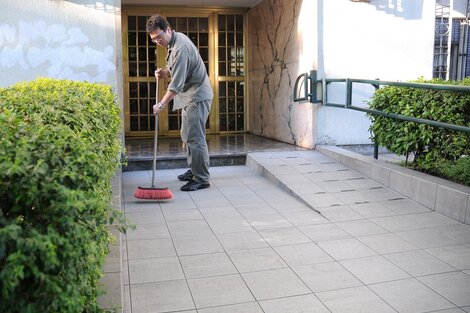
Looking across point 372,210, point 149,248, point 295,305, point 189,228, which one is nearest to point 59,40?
point 189,228

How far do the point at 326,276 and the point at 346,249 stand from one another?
23.4 inches

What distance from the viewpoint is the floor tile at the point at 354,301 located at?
9.75ft

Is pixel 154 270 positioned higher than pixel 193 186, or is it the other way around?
pixel 193 186

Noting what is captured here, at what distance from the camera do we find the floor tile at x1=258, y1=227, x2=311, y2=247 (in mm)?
4168

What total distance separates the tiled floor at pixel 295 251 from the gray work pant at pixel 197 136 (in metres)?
0.34

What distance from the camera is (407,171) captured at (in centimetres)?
557

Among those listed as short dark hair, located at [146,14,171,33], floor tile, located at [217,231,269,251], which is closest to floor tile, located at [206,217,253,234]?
floor tile, located at [217,231,269,251]

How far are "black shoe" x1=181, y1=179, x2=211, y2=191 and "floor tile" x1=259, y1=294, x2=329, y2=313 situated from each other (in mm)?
3038

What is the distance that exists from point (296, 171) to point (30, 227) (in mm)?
5127

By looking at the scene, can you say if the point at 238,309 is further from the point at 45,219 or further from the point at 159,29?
the point at 159,29

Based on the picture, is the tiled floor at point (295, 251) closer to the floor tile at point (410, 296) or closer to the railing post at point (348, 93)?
the floor tile at point (410, 296)

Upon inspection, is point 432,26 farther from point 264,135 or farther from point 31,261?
point 31,261

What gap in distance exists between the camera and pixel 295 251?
396cm

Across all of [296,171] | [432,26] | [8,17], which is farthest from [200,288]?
[432,26]
